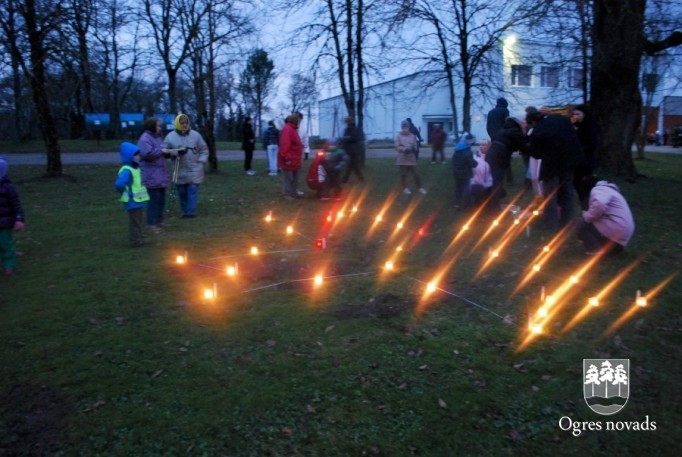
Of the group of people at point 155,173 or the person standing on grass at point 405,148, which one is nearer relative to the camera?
the group of people at point 155,173

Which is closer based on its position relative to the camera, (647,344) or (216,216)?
(647,344)

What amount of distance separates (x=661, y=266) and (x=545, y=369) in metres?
3.65

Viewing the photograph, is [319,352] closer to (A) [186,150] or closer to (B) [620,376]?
(B) [620,376]

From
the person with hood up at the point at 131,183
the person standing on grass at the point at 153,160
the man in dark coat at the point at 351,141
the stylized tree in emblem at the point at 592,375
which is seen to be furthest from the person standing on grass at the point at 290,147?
the stylized tree in emblem at the point at 592,375

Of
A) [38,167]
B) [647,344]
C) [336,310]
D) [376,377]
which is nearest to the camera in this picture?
[376,377]

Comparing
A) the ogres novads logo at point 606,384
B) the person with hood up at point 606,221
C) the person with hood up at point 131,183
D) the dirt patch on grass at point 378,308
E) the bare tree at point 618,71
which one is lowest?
the ogres novads logo at point 606,384

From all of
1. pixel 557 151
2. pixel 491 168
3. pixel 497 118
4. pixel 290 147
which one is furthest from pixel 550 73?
pixel 557 151

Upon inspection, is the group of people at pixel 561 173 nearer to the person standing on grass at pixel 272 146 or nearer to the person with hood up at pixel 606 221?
the person with hood up at pixel 606 221

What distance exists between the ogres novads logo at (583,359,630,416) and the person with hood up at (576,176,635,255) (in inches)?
112

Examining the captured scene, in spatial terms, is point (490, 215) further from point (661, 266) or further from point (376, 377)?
point (376, 377)

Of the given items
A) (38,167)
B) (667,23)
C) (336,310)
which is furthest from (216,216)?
(38,167)

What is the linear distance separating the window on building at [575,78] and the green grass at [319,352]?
8804mm

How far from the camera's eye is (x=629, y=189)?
42.0 ft

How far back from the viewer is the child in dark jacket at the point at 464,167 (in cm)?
1077
